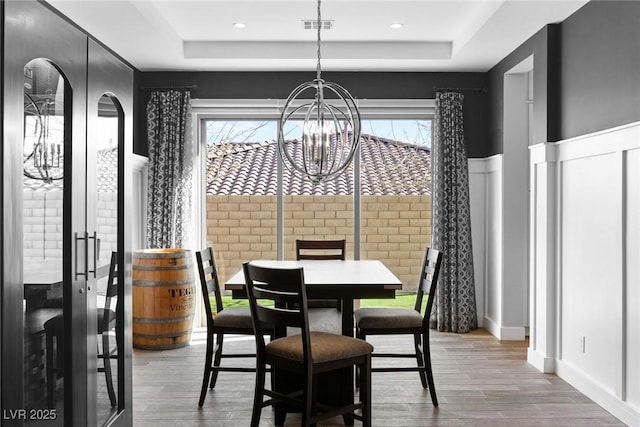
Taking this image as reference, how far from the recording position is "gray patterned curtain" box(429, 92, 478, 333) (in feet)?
19.9

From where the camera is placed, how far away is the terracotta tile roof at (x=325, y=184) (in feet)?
21.0

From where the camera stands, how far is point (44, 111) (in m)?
2.11

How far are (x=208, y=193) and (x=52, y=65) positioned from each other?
4246 millimetres

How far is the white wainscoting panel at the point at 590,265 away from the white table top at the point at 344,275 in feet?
4.07

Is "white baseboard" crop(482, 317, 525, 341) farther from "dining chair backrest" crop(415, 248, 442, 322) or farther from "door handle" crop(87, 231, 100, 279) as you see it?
"door handle" crop(87, 231, 100, 279)

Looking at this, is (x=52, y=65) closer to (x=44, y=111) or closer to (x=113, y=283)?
(x=44, y=111)

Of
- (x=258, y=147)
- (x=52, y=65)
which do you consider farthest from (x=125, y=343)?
(x=258, y=147)

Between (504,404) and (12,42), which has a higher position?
(12,42)

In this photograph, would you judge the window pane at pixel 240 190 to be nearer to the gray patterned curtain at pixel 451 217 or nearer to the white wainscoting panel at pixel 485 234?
the gray patterned curtain at pixel 451 217

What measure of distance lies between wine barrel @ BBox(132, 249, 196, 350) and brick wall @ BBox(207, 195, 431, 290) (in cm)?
108

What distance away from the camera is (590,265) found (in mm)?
4020

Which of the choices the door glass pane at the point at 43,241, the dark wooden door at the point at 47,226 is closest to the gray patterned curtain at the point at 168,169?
the dark wooden door at the point at 47,226

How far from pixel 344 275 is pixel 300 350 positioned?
903 mm

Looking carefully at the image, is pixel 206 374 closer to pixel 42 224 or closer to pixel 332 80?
pixel 42 224
